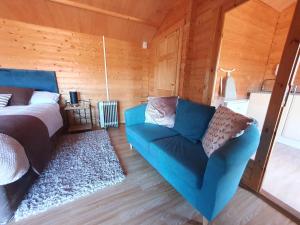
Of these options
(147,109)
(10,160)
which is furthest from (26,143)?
(147,109)

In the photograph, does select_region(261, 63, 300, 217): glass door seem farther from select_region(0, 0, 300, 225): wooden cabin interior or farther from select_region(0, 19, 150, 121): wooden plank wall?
select_region(0, 19, 150, 121): wooden plank wall

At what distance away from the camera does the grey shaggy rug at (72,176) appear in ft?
4.18

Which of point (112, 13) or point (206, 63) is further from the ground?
point (112, 13)

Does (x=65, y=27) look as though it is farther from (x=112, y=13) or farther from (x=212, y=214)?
(x=212, y=214)

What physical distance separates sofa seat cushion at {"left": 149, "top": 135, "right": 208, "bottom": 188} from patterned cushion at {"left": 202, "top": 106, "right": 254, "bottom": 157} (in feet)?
0.43

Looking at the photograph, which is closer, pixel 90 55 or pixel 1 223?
pixel 1 223

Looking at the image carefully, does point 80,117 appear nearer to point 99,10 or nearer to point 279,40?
point 99,10

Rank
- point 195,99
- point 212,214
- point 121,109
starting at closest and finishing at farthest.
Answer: point 212,214 → point 195,99 → point 121,109

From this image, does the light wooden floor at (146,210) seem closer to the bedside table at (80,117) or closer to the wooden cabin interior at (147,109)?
the wooden cabin interior at (147,109)

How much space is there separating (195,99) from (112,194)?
184 centimetres

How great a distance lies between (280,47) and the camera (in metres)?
2.76

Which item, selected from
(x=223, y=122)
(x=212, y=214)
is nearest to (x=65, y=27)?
(x=223, y=122)

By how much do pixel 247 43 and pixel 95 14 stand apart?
9.59 ft

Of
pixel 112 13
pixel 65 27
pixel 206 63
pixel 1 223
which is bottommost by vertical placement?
pixel 1 223
